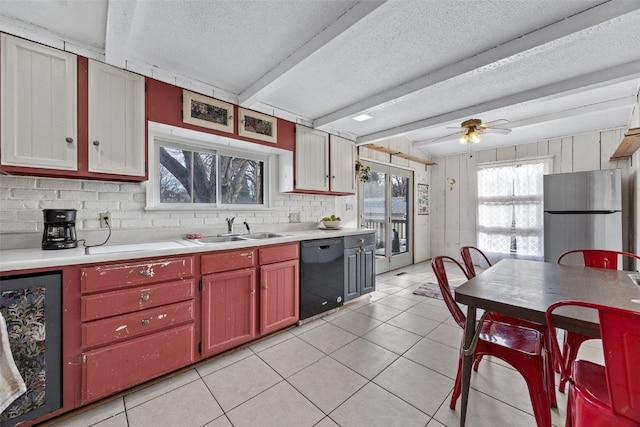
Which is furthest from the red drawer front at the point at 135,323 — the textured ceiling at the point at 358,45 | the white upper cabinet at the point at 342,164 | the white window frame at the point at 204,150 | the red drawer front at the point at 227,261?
the white upper cabinet at the point at 342,164

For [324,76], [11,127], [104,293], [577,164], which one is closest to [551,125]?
[577,164]

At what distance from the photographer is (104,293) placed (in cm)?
161

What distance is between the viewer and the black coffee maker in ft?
5.65

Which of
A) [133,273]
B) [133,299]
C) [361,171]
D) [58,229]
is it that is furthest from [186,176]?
[361,171]

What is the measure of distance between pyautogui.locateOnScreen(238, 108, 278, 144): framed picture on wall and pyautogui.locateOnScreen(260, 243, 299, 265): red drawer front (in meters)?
1.22

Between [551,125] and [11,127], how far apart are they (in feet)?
20.4

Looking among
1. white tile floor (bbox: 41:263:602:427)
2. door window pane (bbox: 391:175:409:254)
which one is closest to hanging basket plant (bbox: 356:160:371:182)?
door window pane (bbox: 391:175:409:254)

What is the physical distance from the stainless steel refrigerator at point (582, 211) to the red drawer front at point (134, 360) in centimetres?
483

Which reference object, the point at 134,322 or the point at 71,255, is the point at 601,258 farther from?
the point at 71,255

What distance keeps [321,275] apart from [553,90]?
2.97 metres

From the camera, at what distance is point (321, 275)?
9.48 feet

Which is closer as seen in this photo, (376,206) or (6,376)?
(6,376)

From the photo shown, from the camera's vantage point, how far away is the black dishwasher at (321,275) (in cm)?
273

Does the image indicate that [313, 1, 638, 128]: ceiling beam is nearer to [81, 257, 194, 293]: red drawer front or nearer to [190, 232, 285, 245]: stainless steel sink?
[190, 232, 285, 245]: stainless steel sink
